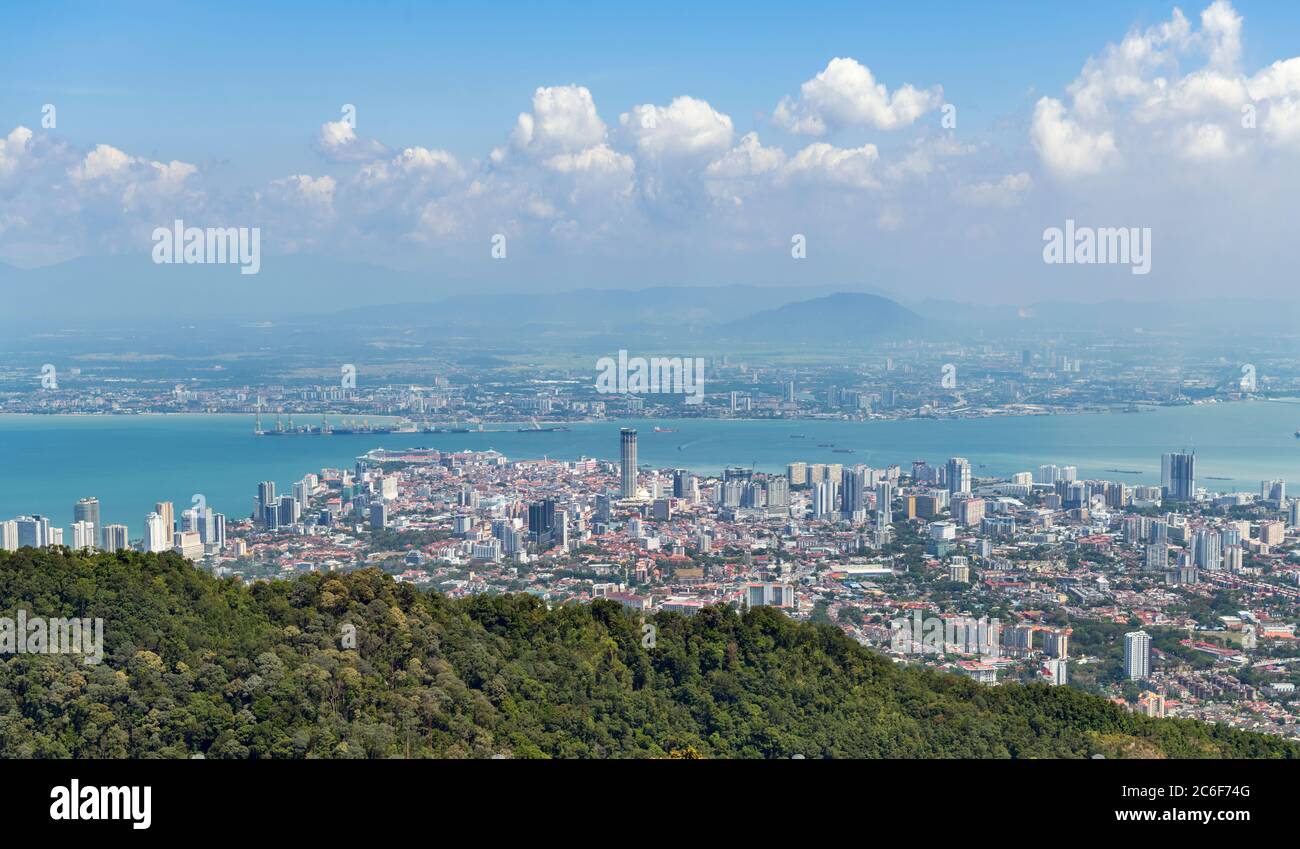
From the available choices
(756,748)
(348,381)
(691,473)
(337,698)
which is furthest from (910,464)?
(337,698)

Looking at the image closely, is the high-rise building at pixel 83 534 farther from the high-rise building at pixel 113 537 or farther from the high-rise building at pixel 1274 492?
the high-rise building at pixel 1274 492

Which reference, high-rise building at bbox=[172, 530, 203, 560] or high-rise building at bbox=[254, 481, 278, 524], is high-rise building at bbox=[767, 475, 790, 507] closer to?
high-rise building at bbox=[254, 481, 278, 524]

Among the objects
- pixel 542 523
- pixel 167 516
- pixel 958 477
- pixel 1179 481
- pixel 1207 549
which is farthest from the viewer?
pixel 958 477
